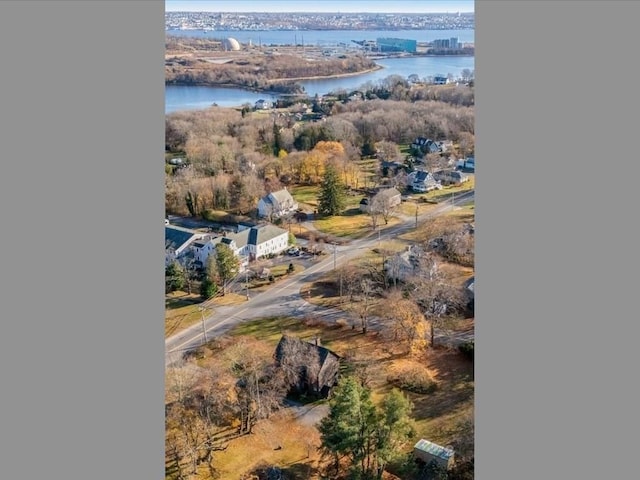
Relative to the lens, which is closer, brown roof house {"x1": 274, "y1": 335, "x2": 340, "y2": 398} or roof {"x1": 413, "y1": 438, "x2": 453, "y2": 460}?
roof {"x1": 413, "y1": 438, "x2": 453, "y2": 460}

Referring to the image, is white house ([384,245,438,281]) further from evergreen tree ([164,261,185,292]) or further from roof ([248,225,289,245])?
evergreen tree ([164,261,185,292])

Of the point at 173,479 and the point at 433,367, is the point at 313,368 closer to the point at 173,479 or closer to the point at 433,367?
the point at 433,367

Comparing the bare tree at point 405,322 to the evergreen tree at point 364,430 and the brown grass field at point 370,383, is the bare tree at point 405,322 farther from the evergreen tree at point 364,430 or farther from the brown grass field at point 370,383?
the evergreen tree at point 364,430

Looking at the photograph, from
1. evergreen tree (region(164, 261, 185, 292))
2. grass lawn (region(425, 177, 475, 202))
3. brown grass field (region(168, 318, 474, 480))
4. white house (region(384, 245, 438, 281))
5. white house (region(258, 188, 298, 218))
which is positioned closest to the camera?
brown grass field (region(168, 318, 474, 480))

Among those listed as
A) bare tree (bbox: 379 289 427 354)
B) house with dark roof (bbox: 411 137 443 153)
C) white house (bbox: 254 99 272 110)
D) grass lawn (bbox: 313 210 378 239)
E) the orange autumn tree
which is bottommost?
bare tree (bbox: 379 289 427 354)

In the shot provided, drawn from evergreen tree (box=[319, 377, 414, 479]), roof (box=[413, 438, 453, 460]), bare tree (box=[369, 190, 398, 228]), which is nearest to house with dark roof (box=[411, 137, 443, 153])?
bare tree (box=[369, 190, 398, 228])

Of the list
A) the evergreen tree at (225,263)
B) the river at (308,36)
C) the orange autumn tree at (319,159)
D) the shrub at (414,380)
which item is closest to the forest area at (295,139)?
the orange autumn tree at (319,159)

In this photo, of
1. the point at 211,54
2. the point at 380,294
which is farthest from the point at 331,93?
the point at 380,294
